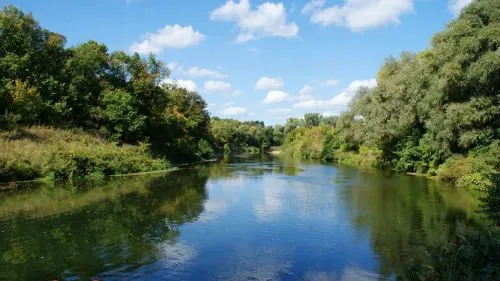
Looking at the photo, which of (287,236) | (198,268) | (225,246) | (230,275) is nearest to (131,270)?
(198,268)

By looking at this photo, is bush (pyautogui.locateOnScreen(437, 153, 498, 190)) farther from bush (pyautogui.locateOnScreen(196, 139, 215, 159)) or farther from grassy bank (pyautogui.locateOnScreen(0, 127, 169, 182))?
bush (pyautogui.locateOnScreen(196, 139, 215, 159))

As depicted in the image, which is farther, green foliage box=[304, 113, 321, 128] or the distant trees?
green foliage box=[304, 113, 321, 128]

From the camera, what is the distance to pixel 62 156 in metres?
36.4

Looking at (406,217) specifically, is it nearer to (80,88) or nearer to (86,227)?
(86,227)

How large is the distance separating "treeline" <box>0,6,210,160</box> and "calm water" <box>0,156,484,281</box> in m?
16.7

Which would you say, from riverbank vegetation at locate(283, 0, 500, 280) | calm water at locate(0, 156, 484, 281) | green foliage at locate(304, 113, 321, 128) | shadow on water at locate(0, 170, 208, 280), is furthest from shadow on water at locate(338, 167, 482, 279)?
green foliage at locate(304, 113, 321, 128)

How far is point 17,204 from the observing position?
76.5 feet

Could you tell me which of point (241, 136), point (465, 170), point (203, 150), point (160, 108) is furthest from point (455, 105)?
point (241, 136)

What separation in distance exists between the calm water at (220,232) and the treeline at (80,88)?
16716 mm

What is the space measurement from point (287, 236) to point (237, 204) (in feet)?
27.4

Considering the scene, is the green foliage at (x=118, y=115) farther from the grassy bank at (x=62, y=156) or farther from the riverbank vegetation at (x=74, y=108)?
the grassy bank at (x=62, y=156)

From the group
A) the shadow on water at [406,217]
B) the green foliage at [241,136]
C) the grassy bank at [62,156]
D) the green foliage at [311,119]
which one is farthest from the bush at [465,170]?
the green foliage at [311,119]

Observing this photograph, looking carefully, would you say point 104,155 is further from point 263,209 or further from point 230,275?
point 230,275

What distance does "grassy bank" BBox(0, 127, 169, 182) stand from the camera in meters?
33.6
